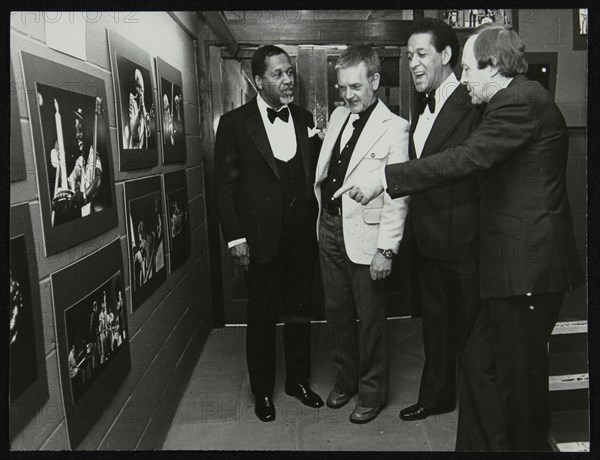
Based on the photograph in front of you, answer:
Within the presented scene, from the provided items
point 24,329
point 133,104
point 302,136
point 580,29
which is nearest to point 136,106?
point 133,104

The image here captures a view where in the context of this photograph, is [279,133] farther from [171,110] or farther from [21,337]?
[21,337]

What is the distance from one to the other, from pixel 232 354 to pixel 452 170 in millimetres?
1053

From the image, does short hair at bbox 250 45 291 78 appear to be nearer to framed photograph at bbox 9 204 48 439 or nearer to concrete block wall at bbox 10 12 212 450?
concrete block wall at bbox 10 12 212 450

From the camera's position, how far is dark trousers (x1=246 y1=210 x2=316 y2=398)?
189 centimetres

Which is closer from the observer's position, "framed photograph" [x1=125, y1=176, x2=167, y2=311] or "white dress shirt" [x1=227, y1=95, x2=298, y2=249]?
"framed photograph" [x1=125, y1=176, x2=167, y2=311]

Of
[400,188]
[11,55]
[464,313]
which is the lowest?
[464,313]

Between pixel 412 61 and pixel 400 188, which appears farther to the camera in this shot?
pixel 412 61

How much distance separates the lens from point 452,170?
1438 millimetres

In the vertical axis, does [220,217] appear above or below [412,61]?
below

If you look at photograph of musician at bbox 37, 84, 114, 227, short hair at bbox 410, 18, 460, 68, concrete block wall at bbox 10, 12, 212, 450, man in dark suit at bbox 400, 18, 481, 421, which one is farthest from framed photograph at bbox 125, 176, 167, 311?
short hair at bbox 410, 18, 460, 68

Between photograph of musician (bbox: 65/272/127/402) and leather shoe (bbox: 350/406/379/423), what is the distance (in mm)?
814
